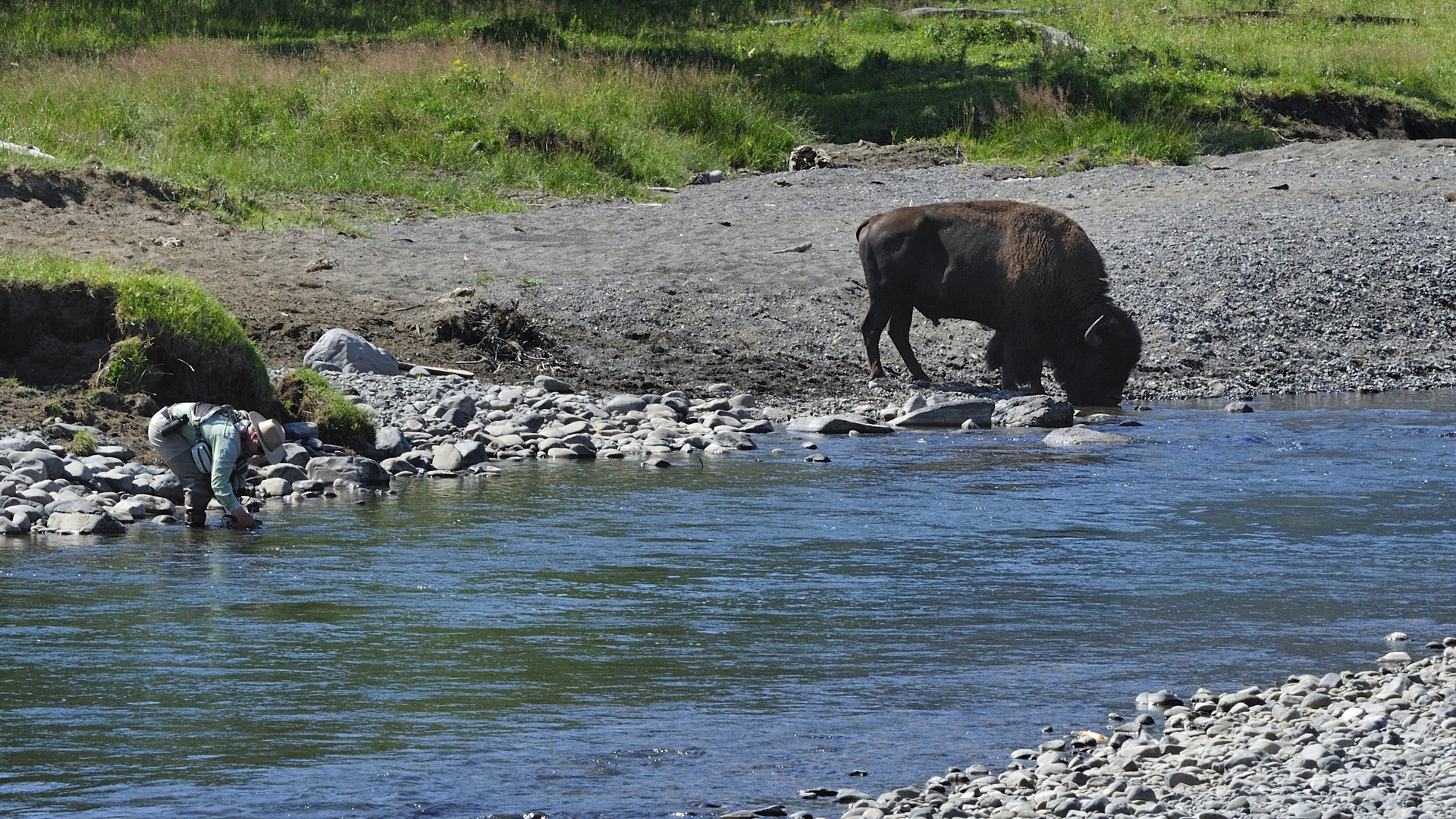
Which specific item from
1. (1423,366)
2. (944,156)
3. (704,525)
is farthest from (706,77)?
(704,525)

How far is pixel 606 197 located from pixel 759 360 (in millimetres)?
7439

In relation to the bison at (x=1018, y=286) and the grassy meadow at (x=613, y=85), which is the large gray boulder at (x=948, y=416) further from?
the grassy meadow at (x=613, y=85)

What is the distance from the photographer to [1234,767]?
506 cm

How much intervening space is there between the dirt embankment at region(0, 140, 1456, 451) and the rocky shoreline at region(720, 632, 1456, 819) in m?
8.93

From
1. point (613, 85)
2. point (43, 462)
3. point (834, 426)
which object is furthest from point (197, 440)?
point (613, 85)

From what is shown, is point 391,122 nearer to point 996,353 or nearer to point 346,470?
point 996,353

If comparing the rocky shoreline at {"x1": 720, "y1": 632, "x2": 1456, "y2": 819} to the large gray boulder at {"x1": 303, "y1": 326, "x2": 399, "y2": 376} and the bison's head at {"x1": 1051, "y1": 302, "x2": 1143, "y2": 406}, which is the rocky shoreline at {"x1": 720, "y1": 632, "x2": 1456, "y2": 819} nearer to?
the bison's head at {"x1": 1051, "y1": 302, "x2": 1143, "y2": 406}

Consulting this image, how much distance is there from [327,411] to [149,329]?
1.33 m

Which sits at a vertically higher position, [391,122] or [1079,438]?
[391,122]

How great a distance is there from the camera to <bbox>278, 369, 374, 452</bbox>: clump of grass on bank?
1161 centimetres

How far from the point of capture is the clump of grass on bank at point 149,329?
37.6 ft

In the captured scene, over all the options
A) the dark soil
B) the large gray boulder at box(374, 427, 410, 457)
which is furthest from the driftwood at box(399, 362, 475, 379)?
the dark soil

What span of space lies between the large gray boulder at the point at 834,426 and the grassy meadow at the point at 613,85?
7800 mm

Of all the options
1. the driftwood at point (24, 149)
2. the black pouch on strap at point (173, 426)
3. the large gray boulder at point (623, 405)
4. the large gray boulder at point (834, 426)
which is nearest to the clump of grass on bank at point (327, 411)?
the large gray boulder at point (623, 405)
